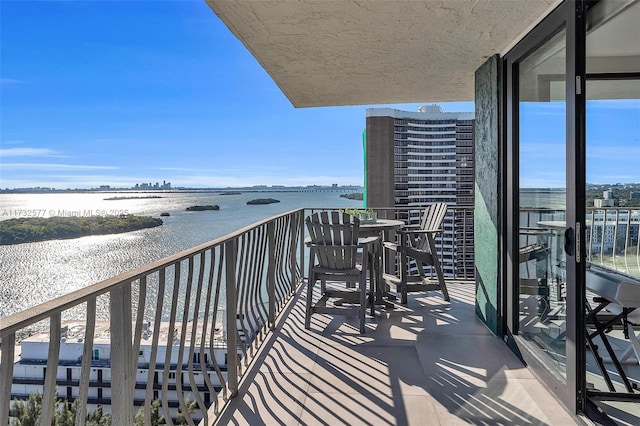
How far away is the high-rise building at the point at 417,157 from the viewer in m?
7.70

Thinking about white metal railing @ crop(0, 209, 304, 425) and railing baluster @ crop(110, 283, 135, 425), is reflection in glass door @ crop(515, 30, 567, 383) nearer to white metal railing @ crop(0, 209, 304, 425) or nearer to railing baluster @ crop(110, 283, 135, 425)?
white metal railing @ crop(0, 209, 304, 425)

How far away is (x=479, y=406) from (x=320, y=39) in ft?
8.80

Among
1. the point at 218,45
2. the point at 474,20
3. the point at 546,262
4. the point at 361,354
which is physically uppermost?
the point at 218,45

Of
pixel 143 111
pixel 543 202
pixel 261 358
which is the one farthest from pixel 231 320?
pixel 143 111

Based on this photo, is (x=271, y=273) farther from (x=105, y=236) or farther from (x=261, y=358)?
(x=105, y=236)

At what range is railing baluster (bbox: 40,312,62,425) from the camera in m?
0.99

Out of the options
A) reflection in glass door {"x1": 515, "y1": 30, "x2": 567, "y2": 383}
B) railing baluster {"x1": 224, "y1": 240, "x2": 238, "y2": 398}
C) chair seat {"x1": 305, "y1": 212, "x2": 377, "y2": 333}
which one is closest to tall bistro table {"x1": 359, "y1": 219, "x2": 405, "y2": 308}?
chair seat {"x1": 305, "y1": 212, "x2": 377, "y2": 333}

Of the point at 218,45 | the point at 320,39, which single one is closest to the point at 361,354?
the point at 320,39

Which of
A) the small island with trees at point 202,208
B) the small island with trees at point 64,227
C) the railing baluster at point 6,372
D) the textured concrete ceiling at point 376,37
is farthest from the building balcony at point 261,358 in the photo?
the small island with trees at point 202,208

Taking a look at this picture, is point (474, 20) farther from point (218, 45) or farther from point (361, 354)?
point (218, 45)

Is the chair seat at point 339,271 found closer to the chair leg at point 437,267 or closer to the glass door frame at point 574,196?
the chair leg at point 437,267

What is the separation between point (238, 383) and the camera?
261 centimetres

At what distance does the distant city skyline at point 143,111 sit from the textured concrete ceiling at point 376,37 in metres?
13.4

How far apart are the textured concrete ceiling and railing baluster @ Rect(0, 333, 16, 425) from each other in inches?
84.2
